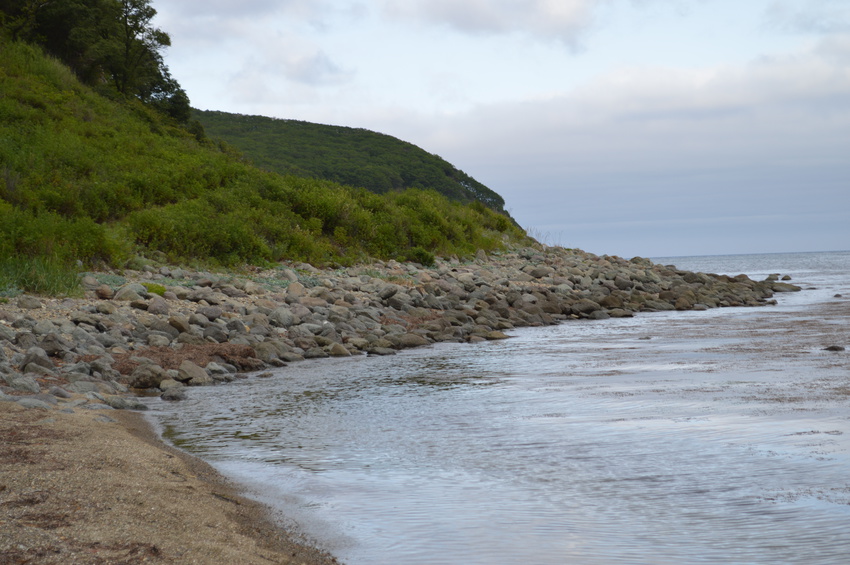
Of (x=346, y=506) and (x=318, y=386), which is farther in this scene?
(x=318, y=386)

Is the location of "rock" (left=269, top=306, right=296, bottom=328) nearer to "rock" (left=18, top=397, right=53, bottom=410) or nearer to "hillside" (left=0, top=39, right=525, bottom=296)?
"hillside" (left=0, top=39, right=525, bottom=296)

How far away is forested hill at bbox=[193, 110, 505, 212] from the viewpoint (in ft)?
196

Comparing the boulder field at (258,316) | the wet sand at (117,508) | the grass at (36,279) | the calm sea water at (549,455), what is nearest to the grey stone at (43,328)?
the boulder field at (258,316)

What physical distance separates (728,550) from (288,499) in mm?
2817

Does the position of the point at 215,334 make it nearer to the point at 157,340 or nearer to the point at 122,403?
the point at 157,340

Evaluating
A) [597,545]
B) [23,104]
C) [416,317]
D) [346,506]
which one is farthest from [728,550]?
[23,104]

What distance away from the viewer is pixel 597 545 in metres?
4.16

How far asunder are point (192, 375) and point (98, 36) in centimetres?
2714

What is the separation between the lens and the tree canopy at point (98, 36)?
105 feet

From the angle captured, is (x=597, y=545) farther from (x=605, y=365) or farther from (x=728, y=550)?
(x=605, y=365)

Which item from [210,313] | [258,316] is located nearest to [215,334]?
[210,313]

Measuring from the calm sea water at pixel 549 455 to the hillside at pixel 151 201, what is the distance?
337 inches

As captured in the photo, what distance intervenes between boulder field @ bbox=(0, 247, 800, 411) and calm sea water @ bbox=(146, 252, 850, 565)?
1.04m

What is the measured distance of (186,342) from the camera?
12.6 m
